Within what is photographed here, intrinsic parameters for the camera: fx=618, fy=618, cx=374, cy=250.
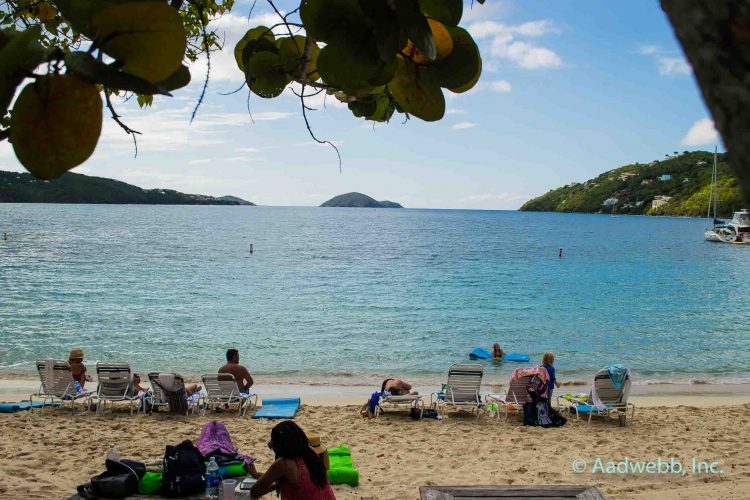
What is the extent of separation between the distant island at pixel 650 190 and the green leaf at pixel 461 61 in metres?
93.1

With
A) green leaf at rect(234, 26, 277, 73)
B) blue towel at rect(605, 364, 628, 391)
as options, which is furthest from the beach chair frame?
green leaf at rect(234, 26, 277, 73)

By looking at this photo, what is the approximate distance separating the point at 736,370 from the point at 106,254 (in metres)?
44.8

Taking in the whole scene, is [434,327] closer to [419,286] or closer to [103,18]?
[419,286]

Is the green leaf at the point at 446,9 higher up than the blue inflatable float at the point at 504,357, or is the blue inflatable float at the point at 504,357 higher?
the green leaf at the point at 446,9

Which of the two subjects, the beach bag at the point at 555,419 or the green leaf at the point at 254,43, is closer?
the green leaf at the point at 254,43

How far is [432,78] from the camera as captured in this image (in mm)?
761

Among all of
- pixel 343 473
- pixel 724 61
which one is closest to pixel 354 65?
pixel 724 61

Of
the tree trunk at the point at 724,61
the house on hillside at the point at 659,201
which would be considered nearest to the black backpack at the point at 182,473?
the tree trunk at the point at 724,61

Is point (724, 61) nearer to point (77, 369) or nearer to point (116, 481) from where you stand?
point (116, 481)

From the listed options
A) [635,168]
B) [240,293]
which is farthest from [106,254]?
[635,168]

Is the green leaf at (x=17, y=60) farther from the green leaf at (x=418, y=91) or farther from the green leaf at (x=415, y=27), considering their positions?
the green leaf at (x=418, y=91)

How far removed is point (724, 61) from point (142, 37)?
0.38 m

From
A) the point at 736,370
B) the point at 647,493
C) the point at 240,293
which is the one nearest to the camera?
the point at 647,493

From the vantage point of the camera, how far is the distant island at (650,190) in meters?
113
